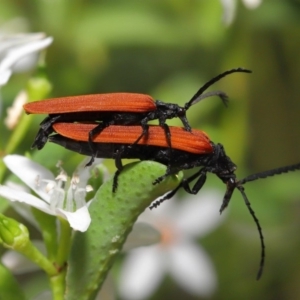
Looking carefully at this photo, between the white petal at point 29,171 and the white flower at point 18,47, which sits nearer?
the white petal at point 29,171

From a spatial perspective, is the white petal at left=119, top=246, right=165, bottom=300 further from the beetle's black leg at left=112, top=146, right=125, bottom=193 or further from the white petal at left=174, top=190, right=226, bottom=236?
the beetle's black leg at left=112, top=146, right=125, bottom=193

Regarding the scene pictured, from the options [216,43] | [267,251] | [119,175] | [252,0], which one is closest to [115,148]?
[119,175]

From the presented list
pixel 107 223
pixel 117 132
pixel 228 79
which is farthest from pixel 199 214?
pixel 107 223

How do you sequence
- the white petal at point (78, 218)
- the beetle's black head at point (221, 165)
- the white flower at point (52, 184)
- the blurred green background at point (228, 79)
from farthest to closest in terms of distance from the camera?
1. the blurred green background at point (228, 79)
2. the beetle's black head at point (221, 165)
3. the white flower at point (52, 184)
4. the white petal at point (78, 218)

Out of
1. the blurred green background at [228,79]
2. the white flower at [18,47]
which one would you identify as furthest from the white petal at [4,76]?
the blurred green background at [228,79]

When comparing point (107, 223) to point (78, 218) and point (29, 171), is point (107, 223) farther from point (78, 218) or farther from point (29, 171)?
point (29, 171)

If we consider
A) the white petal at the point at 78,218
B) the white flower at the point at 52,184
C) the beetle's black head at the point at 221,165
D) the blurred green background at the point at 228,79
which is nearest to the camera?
the white petal at the point at 78,218

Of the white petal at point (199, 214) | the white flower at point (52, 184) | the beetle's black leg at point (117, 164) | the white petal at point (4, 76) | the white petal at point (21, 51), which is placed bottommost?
the white petal at point (199, 214)

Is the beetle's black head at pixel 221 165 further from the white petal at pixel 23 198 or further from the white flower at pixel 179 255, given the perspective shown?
the white flower at pixel 179 255
